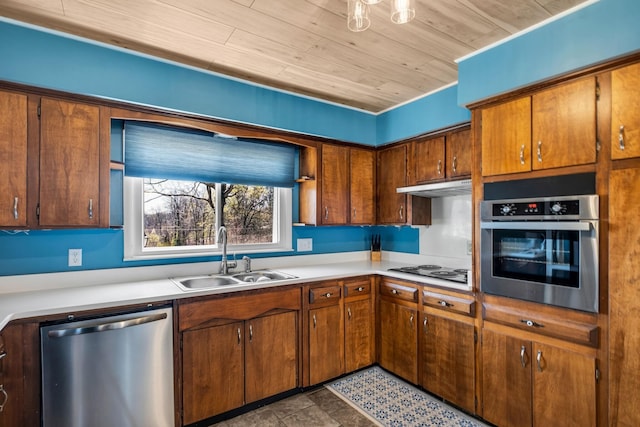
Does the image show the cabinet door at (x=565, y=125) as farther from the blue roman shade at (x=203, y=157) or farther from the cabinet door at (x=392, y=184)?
the blue roman shade at (x=203, y=157)

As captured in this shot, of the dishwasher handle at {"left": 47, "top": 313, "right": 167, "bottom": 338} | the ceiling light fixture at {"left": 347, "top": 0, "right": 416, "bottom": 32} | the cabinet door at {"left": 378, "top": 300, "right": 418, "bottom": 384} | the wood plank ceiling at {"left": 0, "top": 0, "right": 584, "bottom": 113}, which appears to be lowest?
the cabinet door at {"left": 378, "top": 300, "right": 418, "bottom": 384}

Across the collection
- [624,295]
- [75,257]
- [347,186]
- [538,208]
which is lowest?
[624,295]

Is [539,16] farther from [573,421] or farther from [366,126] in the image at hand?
[573,421]

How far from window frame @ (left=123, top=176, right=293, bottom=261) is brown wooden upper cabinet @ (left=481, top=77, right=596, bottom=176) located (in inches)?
71.8

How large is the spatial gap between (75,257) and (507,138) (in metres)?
2.96

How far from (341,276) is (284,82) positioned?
1725 mm

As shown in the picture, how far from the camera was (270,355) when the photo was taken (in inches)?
95.6

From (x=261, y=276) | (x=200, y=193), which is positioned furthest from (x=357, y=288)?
(x=200, y=193)

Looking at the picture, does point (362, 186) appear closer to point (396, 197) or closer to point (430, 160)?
point (396, 197)

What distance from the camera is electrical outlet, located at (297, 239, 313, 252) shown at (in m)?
3.29

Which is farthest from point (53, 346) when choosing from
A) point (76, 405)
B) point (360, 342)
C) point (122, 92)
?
point (360, 342)

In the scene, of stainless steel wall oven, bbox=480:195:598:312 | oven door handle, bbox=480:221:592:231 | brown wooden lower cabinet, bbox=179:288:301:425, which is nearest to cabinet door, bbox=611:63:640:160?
stainless steel wall oven, bbox=480:195:598:312

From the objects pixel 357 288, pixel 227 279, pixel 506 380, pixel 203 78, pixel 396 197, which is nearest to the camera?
pixel 506 380

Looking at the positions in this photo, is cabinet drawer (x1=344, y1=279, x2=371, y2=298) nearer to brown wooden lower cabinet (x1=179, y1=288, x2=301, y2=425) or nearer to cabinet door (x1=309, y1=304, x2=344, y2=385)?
cabinet door (x1=309, y1=304, x2=344, y2=385)
